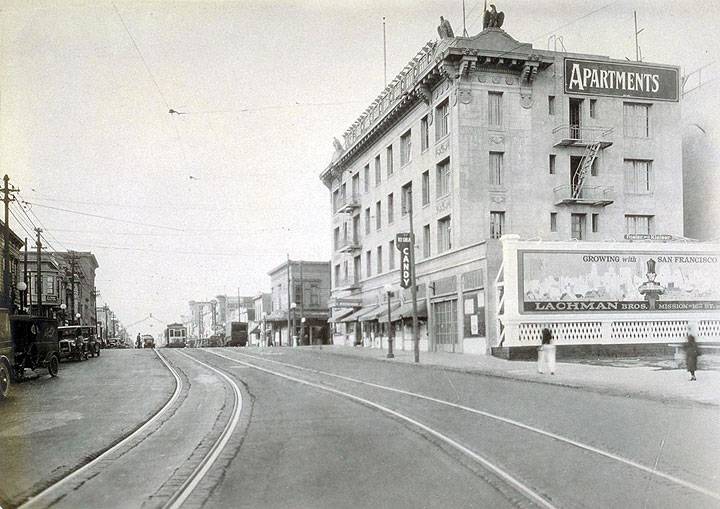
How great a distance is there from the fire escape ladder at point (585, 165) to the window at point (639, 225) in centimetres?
384

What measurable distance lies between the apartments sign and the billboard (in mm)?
11039

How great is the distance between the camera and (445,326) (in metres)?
36.5

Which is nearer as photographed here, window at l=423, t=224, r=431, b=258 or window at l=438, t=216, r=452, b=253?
window at l=438, t=216, r=452, b=253

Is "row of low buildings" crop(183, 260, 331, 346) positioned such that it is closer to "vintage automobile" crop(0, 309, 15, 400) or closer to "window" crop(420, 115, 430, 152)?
"window" crop(420, 115, 430, 152)

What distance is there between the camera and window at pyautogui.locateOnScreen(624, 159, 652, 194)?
123 feet

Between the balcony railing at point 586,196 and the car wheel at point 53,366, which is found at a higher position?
the balcony railing at point 586,196

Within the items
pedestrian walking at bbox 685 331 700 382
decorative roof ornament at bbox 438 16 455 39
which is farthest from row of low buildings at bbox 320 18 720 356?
pedestrian walking at bbox 685 331 700 382

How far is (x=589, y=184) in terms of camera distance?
3631 cm

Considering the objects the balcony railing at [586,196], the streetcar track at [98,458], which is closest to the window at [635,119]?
the balcony railing at [586,196]

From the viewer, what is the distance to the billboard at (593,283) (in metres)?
28.4

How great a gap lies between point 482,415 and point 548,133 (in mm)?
26444

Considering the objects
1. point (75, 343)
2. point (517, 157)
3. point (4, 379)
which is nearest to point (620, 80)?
point (517, 157)

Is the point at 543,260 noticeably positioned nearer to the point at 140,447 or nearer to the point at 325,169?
the point at 140,447

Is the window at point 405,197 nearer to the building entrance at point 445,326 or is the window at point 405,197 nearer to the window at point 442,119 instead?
the window at point 442,119
